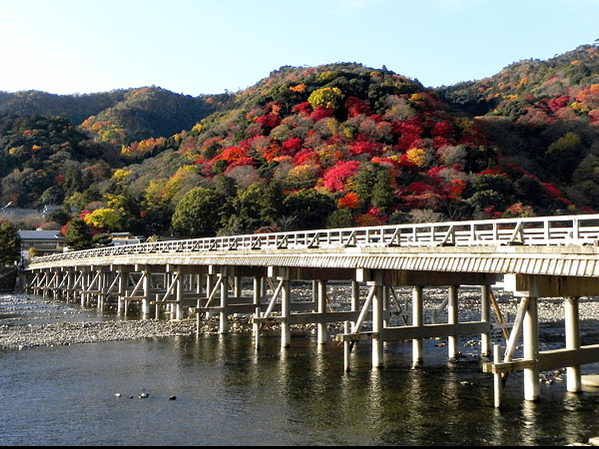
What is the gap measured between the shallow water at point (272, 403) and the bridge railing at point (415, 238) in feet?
14.0

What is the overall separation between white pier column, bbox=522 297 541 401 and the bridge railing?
1749mm

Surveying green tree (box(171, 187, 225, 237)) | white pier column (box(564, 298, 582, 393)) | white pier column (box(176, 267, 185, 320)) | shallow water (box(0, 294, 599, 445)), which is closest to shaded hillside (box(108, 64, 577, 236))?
green tree (box(171, 187, 225, 237))

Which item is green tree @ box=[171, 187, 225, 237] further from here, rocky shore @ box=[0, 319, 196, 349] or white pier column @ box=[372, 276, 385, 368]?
white pier column @ box=[372, 276, 385, 368]

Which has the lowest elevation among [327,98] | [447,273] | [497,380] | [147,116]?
[497,380]

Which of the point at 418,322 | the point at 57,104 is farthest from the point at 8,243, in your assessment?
the point at 57,104

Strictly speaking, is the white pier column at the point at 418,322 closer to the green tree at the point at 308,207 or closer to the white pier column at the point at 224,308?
the white pier column at the point at 224,308

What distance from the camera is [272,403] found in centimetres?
1748

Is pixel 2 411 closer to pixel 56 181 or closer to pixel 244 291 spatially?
pixel 244 291

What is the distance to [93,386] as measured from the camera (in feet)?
65.8

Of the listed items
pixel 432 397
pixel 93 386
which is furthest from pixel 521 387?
pixel 93 386

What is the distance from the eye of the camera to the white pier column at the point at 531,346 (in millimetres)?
15438

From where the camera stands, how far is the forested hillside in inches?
2598

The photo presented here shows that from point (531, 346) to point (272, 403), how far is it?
23.0ft

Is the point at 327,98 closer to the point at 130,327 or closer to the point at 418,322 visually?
the point at 130,327
